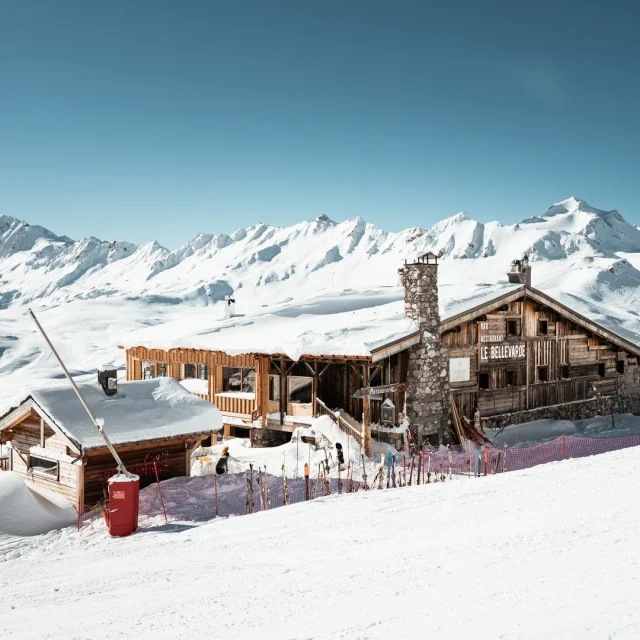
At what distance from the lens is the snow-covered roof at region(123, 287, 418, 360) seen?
19672 mm

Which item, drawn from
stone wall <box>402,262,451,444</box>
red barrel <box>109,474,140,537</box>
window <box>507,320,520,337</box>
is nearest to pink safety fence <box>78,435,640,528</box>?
red barrel <box>109,474,140,537</box>

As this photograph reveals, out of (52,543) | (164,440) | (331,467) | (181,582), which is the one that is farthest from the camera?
(331,467)

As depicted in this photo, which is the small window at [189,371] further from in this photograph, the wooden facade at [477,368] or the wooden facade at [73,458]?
the wooden facade at [73,458]

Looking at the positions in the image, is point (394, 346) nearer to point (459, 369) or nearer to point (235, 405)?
point (459, 369)

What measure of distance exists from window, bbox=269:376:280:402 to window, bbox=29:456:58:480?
742 cm

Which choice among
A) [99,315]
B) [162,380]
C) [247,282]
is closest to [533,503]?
[162,380]

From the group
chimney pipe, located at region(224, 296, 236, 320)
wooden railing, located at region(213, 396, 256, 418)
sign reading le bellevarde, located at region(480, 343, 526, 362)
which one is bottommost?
wooden railing, located at region(213, 396, 256, 418)

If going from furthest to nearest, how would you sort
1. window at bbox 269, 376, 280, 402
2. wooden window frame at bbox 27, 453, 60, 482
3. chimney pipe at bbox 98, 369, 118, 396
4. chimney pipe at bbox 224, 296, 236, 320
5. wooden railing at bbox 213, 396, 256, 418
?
chimney pipe at bbox 224, 296, 236, 320
wooden railing at bbox 213, 396, 256, 418
window at bbox 269, 376, 280, 402
chimney pipe at bbox 98, 369, 118, 396
wooden window frame at bbox 27, 453, 60, 482

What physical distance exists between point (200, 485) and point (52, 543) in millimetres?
4451

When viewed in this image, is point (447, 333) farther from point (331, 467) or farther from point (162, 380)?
point (162, 380)

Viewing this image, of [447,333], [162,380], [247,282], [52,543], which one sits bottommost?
[52,543]

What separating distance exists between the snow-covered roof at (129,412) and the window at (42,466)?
→ 69.9 inches

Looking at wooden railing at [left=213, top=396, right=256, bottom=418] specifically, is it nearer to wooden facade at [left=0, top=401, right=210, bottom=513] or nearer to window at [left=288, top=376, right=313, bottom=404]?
window at [left=288, top=376, right=313, bottom=404]

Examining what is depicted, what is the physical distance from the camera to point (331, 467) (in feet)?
59.7
